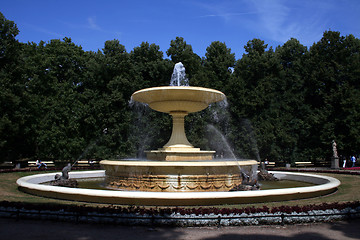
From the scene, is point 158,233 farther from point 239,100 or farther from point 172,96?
point 239,100

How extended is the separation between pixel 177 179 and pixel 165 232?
15.5ft

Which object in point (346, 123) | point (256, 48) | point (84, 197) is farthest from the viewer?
point (256, 48)

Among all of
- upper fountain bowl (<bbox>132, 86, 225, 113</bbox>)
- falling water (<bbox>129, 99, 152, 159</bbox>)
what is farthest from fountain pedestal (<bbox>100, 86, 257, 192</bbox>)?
falling water (<bbox>129, 99, 152, 159</bbox>)

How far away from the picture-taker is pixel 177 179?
1110 cm

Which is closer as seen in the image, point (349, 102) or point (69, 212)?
point (69, 212)

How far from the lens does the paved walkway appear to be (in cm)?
598

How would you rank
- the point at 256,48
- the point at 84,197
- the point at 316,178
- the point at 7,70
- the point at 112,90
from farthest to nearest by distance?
the point at 256,48 → the point at 112,90 → the point at 7,70 → the point at 316,178 → the point at 84,197

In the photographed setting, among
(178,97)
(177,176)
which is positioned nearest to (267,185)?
(177,176)

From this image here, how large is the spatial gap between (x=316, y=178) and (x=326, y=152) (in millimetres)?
17756

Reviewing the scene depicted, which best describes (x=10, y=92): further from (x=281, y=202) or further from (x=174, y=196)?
(x=281, y=202)

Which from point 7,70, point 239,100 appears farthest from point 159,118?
point 7,70

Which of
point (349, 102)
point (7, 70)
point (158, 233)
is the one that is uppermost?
point (7, 70)

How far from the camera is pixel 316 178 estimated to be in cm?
1470

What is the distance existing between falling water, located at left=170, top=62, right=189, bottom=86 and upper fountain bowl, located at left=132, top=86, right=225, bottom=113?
13.5m
